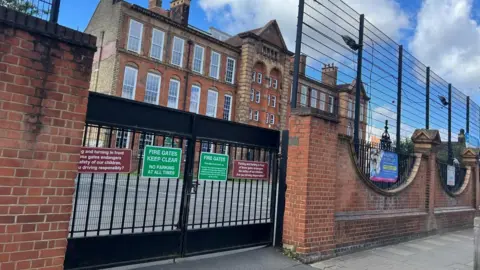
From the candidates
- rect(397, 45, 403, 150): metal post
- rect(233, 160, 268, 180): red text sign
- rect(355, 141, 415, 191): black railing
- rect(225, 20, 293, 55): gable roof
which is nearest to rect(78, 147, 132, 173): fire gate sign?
rect(233, 160, 268, 180): red text sign

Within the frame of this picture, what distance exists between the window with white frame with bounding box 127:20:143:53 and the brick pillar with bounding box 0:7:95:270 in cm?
2698

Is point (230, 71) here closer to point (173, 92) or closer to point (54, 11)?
point (173, 92)

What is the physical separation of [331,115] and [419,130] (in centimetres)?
530

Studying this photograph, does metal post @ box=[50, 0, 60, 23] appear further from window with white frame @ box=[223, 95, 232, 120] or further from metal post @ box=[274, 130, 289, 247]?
window with white frame @ box=[223, 95, 232, 120]

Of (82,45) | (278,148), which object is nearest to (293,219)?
(278,148)

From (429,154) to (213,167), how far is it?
7.71 meters

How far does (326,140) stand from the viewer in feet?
20.9

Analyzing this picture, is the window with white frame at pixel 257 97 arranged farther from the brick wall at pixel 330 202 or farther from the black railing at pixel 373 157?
the brick wall at pixel 330 202

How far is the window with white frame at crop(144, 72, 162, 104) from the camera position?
29.8 meters

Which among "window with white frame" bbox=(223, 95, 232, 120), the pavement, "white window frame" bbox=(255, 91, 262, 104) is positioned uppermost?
"white window frame" bbox=(255, 91, 262, 104)

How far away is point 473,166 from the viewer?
45.7 ft

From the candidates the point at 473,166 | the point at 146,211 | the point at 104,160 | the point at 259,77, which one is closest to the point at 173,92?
the point at 259,77

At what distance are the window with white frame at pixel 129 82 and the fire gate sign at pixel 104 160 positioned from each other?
25.4 m

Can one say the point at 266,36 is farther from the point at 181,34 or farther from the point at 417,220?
the point at 417,220
